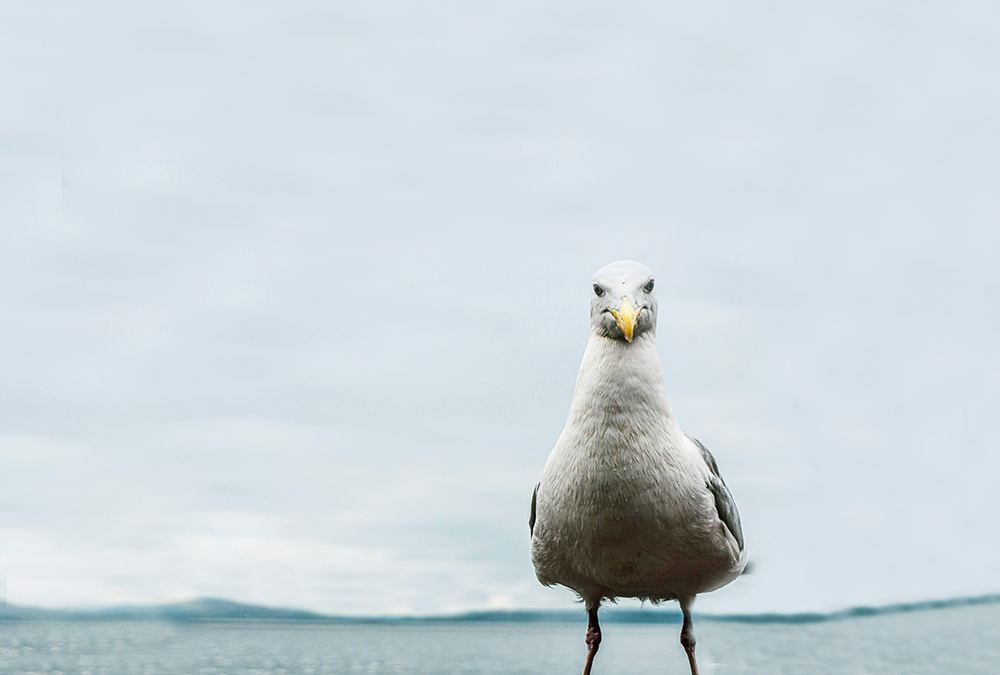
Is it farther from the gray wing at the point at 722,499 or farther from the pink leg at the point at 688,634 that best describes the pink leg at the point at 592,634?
the gray wing at the point at 722,499

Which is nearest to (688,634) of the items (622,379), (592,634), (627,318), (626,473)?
(592,634)

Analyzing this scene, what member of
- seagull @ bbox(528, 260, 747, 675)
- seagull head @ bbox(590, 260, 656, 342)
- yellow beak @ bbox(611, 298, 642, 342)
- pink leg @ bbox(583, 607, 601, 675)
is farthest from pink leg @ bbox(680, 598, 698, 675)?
yellow beak @ bbox(611, 298, 642, 342)

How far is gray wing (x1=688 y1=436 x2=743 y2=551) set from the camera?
10.4 metres

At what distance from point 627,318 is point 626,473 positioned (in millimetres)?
1666

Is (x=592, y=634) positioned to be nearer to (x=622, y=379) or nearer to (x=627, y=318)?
(x=622, y=379)

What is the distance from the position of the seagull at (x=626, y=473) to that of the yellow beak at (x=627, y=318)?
1 cm

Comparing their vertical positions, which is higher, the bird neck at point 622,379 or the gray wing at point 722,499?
the bird neck at point 622,379

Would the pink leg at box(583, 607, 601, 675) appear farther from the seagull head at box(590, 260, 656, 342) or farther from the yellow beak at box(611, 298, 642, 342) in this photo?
the yellow beak at box(611, 298, 642, 342)

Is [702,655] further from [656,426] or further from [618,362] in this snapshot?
[618,362]

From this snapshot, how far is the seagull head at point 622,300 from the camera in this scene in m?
9.41

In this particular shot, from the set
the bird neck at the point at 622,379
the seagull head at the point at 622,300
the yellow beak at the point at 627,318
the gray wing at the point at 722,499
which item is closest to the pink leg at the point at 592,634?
the gray wing at the point at 722,499

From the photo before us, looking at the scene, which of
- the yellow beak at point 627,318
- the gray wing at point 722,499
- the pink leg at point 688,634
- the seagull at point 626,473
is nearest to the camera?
the yellow beak at point 627,318


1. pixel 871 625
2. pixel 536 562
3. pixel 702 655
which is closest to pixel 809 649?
pixel 871 625

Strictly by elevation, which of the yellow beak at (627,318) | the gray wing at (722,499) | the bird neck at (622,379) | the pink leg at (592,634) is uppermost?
the yellow beak at (627,318)
